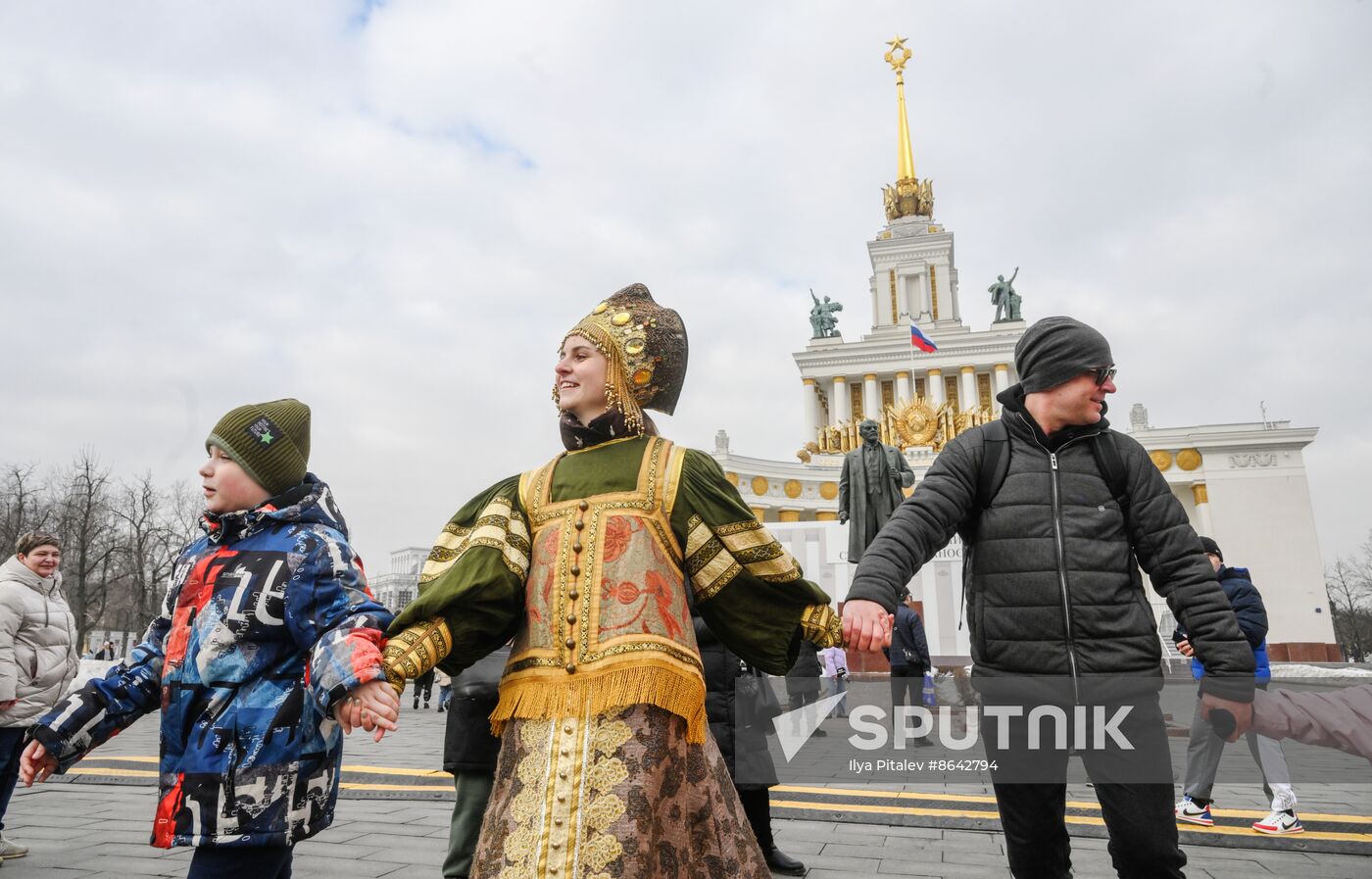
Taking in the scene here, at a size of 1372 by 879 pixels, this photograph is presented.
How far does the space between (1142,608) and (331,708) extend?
2230 millimetres

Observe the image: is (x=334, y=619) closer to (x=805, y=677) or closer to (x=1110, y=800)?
Result: (x=1110, y=800)

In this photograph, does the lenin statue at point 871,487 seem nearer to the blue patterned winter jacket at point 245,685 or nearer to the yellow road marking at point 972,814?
the yellow road marking at point 972,814

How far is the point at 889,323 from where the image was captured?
5559cm

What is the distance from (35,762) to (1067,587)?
2.83 metres

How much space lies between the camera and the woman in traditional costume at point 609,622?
199 centimetres

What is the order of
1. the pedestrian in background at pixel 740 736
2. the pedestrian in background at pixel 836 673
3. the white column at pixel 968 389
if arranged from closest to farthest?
the pedestrian in background at pixel 740 736
the pedestrian in background at pixel 836 673
the white column at pixel 968 389

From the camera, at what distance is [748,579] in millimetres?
2312

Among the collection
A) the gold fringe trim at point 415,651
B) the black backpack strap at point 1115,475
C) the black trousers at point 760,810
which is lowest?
the black trousers at point 760,810

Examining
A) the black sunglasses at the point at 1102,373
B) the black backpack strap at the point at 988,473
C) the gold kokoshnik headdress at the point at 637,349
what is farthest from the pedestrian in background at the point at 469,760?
the black sunglasses at the point at 1102,373

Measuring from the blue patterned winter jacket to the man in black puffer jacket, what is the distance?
1448mm

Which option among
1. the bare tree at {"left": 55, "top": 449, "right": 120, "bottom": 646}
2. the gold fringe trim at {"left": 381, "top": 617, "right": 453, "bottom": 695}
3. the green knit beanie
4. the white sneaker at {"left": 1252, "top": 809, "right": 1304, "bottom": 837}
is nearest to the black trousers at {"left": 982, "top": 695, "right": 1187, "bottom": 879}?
the gold fringe trim at {"left": 381, "top": 617, "right": 453, "bottom": 695}

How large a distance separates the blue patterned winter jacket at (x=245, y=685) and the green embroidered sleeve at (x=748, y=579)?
0.86 m

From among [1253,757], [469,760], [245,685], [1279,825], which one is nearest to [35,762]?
[245,685]

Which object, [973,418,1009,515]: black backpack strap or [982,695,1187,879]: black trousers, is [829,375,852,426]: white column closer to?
[973,418,1009,515]: black backpack strap
